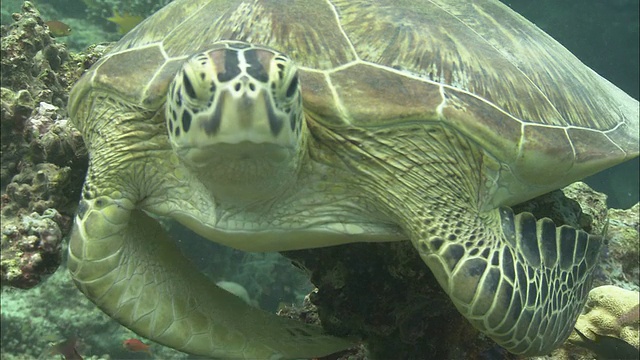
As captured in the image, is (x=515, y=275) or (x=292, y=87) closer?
Result: (x=292, y=87)

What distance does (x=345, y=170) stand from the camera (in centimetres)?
196

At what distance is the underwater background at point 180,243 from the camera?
4.27 metres

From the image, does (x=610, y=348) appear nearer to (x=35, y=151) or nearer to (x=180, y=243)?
(x=35, y=151)

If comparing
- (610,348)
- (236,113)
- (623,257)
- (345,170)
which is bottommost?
(623,257)

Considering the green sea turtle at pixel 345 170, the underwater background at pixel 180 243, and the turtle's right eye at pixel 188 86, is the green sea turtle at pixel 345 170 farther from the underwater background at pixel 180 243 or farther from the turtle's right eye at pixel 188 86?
the underwater background at pixel 180 243

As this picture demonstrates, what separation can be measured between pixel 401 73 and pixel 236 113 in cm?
86

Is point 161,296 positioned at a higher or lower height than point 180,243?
higher

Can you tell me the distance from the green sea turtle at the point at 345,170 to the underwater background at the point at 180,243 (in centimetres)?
54

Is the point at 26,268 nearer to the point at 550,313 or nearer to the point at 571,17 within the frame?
the point at 550,313

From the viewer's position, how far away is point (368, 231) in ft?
6.55

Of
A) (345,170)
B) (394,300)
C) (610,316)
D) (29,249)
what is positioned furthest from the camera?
(610,316)

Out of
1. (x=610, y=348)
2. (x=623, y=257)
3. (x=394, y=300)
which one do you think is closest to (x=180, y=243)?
(x=394, y=300)

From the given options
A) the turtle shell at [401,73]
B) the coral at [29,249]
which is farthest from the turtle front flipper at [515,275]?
the coral at [29,249]

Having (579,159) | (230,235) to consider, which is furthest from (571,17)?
(230,235)
